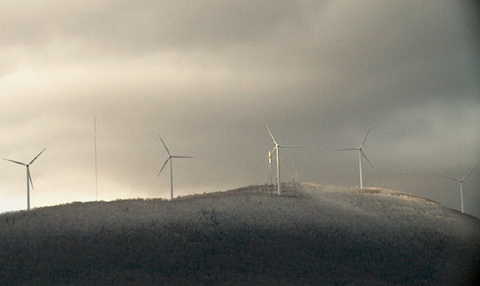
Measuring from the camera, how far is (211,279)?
4297 cm

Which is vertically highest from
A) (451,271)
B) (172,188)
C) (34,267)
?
(172,188)

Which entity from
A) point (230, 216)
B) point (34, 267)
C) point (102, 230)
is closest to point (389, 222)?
point (230, 216)

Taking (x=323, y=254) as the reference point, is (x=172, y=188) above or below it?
above

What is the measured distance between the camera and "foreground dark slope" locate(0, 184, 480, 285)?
4378 centimetres

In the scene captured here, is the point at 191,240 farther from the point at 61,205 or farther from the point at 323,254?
the point at 61,205

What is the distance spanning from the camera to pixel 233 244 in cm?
4881

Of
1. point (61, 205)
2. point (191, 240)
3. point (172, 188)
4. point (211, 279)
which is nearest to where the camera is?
point (211, 279)

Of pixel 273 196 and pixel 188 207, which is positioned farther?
pixel 273 196

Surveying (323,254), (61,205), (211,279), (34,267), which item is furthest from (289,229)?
(61,205)

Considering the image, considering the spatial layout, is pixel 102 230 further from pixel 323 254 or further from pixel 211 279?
pixel 323 254

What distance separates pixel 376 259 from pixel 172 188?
28.5 meters

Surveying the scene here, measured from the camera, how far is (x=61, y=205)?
64.0 metres

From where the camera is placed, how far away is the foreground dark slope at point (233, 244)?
43.8 meters

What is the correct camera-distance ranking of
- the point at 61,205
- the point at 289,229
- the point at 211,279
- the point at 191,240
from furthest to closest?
the point at 61,205 → the point at 289,229 → the point at 191,240 → the point at 211,279
